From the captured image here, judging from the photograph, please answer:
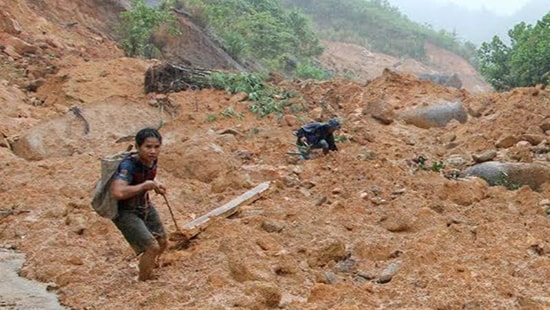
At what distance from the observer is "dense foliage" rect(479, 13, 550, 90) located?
51.3 ft

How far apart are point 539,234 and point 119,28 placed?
477 inches

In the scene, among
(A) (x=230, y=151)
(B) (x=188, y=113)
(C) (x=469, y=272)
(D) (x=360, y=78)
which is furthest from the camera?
(D) (x=360, y=78)

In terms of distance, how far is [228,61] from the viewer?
16875 millimetres

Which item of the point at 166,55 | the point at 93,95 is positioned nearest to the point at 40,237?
the point at 93,95

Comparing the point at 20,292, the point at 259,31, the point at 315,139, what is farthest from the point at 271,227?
the point at 259,31

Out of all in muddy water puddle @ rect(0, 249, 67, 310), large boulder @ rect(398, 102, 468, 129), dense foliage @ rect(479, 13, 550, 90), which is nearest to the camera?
muddy water puddle @ rect(0, 249, 67, 310)

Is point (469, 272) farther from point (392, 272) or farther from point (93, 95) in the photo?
point (93, 95)

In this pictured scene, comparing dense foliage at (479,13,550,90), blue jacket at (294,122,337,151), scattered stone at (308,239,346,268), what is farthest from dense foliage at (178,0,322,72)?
scattered stone at (308,239,346,268)

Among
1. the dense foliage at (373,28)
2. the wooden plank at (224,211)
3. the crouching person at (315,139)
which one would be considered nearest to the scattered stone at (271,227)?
the wooden plank at (224,211)

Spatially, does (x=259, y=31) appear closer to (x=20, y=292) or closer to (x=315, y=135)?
(x=315, y=135)

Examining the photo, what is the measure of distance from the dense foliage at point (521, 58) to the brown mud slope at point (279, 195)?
4464 mm

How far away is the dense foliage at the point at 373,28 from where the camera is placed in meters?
42.9

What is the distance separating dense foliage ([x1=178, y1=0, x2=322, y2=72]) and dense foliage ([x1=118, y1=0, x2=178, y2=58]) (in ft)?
9.77

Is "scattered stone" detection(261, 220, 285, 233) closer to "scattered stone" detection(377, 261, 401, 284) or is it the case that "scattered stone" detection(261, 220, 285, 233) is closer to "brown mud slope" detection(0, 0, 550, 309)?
"brown mud slope" detection(0, 0, 550, 309)
